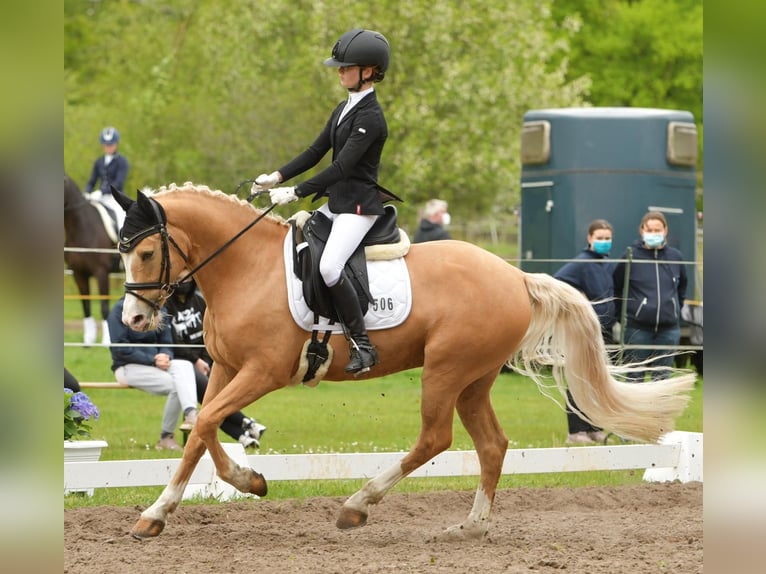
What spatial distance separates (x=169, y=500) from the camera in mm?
5723

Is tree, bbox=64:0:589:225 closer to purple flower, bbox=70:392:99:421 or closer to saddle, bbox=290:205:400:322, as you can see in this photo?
purple flower, bbox=70:392:99:421

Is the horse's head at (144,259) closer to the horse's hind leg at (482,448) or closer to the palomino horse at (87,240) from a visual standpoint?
the horse's hind leg at (482,448)

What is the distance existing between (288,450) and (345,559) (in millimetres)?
3850

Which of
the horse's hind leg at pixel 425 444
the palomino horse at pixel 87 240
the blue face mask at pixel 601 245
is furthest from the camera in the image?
the palomino horse at pixel 87 240

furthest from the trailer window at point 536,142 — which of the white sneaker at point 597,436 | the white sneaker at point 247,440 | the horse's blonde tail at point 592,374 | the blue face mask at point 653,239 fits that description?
the horse's blonde tail at point 592,374

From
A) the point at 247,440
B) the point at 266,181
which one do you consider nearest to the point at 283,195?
the point at 266,181

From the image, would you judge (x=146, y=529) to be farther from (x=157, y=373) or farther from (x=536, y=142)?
(x=536, y=142)

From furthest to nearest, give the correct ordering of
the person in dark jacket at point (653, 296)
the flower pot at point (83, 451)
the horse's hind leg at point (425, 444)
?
the person in dark jacket at point (653, 296) → the flower pot at point (83, 451) → the horse's hind leg at point (425, 444)

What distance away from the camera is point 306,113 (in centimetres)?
2603

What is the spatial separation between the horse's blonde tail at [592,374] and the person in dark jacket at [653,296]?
3.61 metres

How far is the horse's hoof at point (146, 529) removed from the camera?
5688 millimetres

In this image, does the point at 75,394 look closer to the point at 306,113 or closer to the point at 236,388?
the point at 236,388

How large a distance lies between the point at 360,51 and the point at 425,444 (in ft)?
6.87

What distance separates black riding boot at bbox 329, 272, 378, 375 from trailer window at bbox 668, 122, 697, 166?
33.0ft
